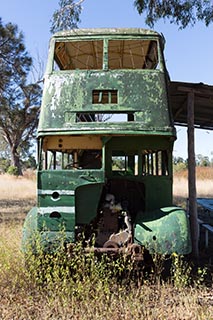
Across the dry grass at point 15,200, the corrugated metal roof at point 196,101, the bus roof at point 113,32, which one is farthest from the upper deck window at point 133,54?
the dry grass at point 15,200

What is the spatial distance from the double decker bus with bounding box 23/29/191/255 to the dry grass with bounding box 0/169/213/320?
19.3 inches

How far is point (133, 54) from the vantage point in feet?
23.7

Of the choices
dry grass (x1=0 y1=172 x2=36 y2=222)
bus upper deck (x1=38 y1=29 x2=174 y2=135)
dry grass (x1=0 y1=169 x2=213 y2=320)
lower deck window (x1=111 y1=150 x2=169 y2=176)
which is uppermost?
bus upper deck (x1=38 y1=29 x2=174 y2=135)

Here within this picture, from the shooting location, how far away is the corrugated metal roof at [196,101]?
25.1 ft

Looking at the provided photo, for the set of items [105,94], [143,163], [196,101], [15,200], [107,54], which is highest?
[107,54]

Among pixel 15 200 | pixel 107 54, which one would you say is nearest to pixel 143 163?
pixel 107 54

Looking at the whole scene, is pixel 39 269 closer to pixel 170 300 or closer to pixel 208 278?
pixel 170 300

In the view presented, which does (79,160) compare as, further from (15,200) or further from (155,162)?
(15,200)

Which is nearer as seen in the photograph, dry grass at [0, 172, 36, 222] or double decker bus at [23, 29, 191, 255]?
double decker bus at [23, 29, 191, 255]

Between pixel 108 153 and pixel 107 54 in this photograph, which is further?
pixel 107 54

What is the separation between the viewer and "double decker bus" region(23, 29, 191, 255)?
5188mm

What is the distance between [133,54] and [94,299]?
15.0ft

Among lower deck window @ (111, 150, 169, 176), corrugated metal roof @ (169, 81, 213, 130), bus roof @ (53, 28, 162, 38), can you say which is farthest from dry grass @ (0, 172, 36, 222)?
bus roof @ (53, 28, 162, 38)

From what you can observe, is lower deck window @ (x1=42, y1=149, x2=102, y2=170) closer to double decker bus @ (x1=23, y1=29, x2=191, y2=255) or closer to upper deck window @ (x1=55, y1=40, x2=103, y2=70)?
double decker bus @ (x1=23, y1=29, x2=191, y2=255)
